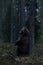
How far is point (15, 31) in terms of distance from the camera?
25141mm

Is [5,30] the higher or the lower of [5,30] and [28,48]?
the lower

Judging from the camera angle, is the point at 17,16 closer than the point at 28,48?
No

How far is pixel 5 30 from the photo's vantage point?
Answer: 78.2 ft

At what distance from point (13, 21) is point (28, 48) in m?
13.3

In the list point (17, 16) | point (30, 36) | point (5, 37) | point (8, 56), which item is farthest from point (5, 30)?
point (8, 56)

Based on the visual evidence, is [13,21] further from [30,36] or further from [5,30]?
[30,36]

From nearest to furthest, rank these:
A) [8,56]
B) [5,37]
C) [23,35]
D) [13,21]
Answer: [8,56] < [23,35] < [5,37] < [13,21]

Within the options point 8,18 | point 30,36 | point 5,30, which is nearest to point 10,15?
point 8,18

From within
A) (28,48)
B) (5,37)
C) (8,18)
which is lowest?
(5,37)

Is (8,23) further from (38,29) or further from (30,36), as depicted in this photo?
(30,36)

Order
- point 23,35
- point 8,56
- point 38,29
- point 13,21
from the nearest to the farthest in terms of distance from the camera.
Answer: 1. point 8,56
2. point 23,35
3. point 38,29
4. point 13,21

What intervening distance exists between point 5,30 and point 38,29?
485 cm

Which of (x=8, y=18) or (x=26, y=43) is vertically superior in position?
(x=26, y=43)

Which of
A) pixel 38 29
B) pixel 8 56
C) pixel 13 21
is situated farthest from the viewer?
pixel 13 21
